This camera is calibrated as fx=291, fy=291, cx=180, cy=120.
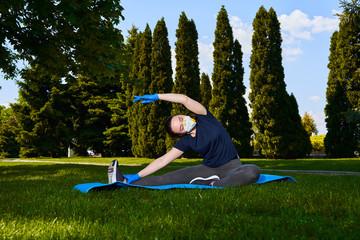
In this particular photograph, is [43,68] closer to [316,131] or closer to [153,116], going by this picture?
[153,116]

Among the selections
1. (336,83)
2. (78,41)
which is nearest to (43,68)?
(78,41)

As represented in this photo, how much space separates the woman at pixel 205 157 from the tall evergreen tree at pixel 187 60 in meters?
17.8

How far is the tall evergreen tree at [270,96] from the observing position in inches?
821

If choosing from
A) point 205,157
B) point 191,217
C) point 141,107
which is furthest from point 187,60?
point 191,217

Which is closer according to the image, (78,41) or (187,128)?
(187,128)

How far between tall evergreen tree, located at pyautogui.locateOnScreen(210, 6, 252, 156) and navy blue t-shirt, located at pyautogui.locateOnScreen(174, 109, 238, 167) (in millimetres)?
16500

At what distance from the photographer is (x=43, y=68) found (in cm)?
956

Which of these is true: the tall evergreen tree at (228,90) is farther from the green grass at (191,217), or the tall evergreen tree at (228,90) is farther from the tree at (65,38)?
the green grass at (191,217)

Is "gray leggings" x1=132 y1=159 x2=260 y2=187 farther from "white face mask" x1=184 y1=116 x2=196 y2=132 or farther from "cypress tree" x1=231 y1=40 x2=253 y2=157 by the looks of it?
"cypress tree" x1=231 y1=40 x2=253 y2=157

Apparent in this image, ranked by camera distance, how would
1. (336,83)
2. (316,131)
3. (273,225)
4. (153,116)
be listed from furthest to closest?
(316,131)
(153,116)
(336,83)
(273,225)

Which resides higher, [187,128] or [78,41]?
[78,41]

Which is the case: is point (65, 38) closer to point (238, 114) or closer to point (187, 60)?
point (187, 60)

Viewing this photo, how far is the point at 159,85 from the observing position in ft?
78.4

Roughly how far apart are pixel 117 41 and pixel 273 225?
26.4ft
